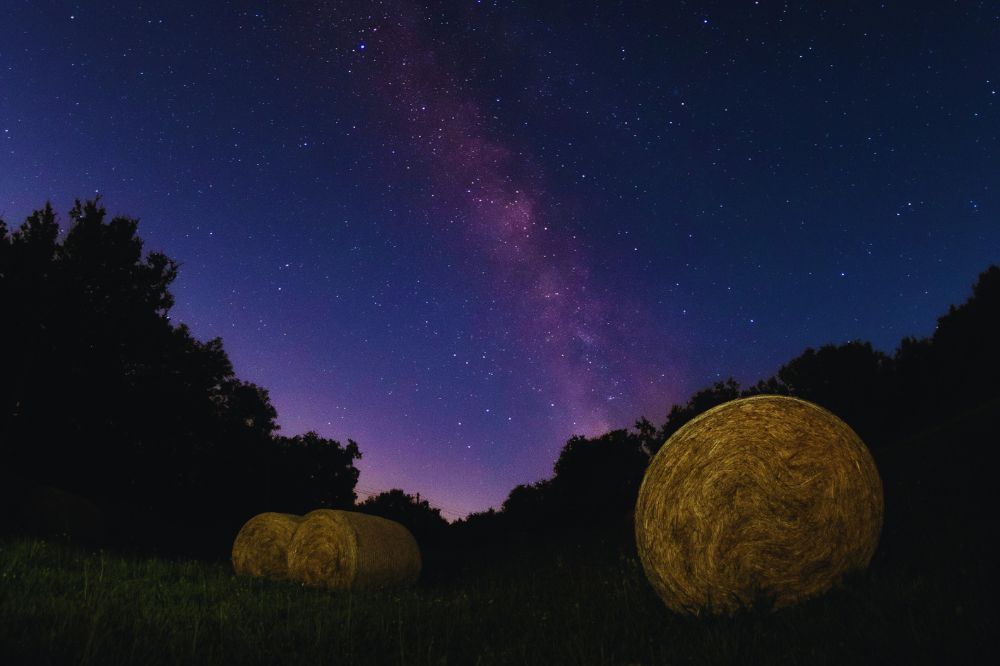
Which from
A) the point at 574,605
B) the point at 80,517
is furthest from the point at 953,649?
the point at 80,517

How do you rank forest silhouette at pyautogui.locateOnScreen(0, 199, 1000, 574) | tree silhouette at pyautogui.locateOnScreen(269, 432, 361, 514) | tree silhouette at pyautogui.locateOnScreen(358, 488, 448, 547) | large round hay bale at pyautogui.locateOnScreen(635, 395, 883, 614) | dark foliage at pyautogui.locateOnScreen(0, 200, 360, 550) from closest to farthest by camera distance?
large round hay bale at pyautogui.locateOnScreen(635, 395, 883, 614) < forest silhouette at pyautogui.locateOnScreen(0, 199, 1000, 574) < dark foliage at pyautogui.locateOnScreen(0, 200, 360, 550) < tree silhouette at pyautogui.locateOnScreen(269, 432, 361, 514) < tree silhouette at pyautogui.locateOnScreen(358, 488, 448, 547)

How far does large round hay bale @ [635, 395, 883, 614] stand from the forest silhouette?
516cm

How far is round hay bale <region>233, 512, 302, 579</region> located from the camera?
12531mm

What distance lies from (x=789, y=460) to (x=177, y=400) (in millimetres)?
31767

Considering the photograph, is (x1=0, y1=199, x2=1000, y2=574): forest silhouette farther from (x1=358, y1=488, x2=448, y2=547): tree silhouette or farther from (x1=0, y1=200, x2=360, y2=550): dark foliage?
(x1=358, y1=488, x2=448, y2=547): tree silhouette

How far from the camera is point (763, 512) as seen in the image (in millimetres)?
5930

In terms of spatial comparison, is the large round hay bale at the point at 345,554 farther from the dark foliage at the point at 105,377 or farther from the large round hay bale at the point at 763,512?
the dark foliage at the point at 105,377

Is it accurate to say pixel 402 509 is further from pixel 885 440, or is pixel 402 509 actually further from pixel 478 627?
pixel 478 627

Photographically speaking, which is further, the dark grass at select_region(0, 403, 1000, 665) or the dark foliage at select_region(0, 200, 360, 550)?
the dark foliage at select_region(0, 200, 360, 550)

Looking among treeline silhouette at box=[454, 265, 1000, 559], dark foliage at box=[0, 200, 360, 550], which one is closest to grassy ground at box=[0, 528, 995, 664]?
treeline silhouette at box=[454, 265, 1000, 559]

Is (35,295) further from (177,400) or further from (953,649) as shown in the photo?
(953,649)

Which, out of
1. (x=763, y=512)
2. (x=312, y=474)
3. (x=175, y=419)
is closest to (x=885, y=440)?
(x=763, y=512)

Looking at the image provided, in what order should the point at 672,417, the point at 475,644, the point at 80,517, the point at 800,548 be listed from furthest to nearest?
the point at 672,417 → the point at 80,517 → the point at 800,548 → the point at 475,644

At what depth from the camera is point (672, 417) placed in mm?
47375
